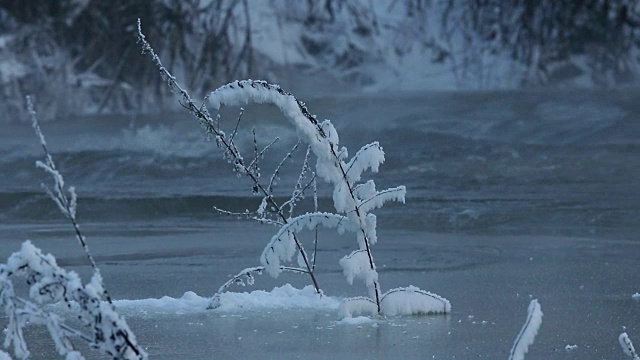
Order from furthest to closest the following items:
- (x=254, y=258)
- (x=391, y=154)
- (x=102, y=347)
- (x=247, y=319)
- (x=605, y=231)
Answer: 1. (x=391, y=154)
2. (x=605, y=231)
3. (x=254, y=258)
4. (x=247, y=319)
5. (x=102, y=347)

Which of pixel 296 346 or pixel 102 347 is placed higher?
pixel 102 347

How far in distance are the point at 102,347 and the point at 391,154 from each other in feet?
14.1

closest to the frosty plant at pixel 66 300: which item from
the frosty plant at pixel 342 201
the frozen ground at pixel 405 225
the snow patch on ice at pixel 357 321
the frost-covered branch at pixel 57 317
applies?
the frost-covered branch at pixel 57 317

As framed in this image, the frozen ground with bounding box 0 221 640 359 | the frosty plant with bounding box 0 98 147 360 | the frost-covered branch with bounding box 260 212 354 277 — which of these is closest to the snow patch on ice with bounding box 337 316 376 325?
the frozen ground with bounding box 0 221 640 359

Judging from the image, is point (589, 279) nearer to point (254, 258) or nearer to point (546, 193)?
point (254, 258)

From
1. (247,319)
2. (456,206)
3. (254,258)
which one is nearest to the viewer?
(247,319)

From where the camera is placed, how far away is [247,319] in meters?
3.42

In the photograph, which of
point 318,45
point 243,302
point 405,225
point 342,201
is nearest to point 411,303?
point 342,201

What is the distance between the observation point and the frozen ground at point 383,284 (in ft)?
9.96

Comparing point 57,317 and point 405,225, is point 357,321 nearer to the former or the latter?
point 57,317

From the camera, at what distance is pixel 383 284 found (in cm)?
405

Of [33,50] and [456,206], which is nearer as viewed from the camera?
[456,206]

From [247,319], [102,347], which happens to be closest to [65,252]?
[247,319]

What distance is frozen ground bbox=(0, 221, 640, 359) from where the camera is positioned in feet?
9.96
